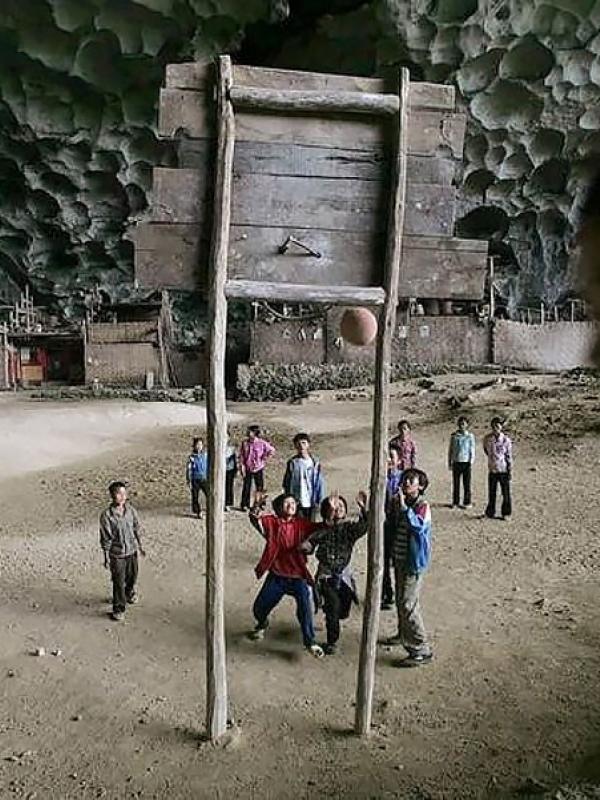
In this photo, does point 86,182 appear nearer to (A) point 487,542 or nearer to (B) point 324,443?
(B) point 324,443

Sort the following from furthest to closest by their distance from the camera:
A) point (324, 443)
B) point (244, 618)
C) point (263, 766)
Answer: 1. point (324, 443)
2. point (244, 618)
3. point (263, 766)

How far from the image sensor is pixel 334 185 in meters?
5.34

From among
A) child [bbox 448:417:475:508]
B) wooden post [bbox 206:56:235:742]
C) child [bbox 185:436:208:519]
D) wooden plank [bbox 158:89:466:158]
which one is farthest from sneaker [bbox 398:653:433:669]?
child [bbox 448:417:475:508]

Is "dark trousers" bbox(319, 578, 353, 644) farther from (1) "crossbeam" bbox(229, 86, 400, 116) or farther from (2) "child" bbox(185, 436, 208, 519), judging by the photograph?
(2) "child" bbox(185, 436, 208, 519)

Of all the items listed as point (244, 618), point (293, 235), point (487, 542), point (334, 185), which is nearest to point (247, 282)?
point (293, 235)

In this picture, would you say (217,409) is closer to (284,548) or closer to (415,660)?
(284,548)

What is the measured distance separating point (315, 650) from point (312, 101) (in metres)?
4.29

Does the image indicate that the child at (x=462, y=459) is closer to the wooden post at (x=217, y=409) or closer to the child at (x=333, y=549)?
the child at (x=333, y=549)

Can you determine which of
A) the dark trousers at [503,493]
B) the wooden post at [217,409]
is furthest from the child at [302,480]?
the wooden post at [217,409]

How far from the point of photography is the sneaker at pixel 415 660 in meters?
6.53

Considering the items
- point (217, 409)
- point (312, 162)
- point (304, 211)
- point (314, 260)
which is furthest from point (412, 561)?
point (312, 162)

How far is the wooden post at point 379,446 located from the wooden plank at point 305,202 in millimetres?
141

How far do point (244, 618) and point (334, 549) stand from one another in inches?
63.2

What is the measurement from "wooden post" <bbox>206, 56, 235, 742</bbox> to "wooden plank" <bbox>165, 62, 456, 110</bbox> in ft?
0.38
